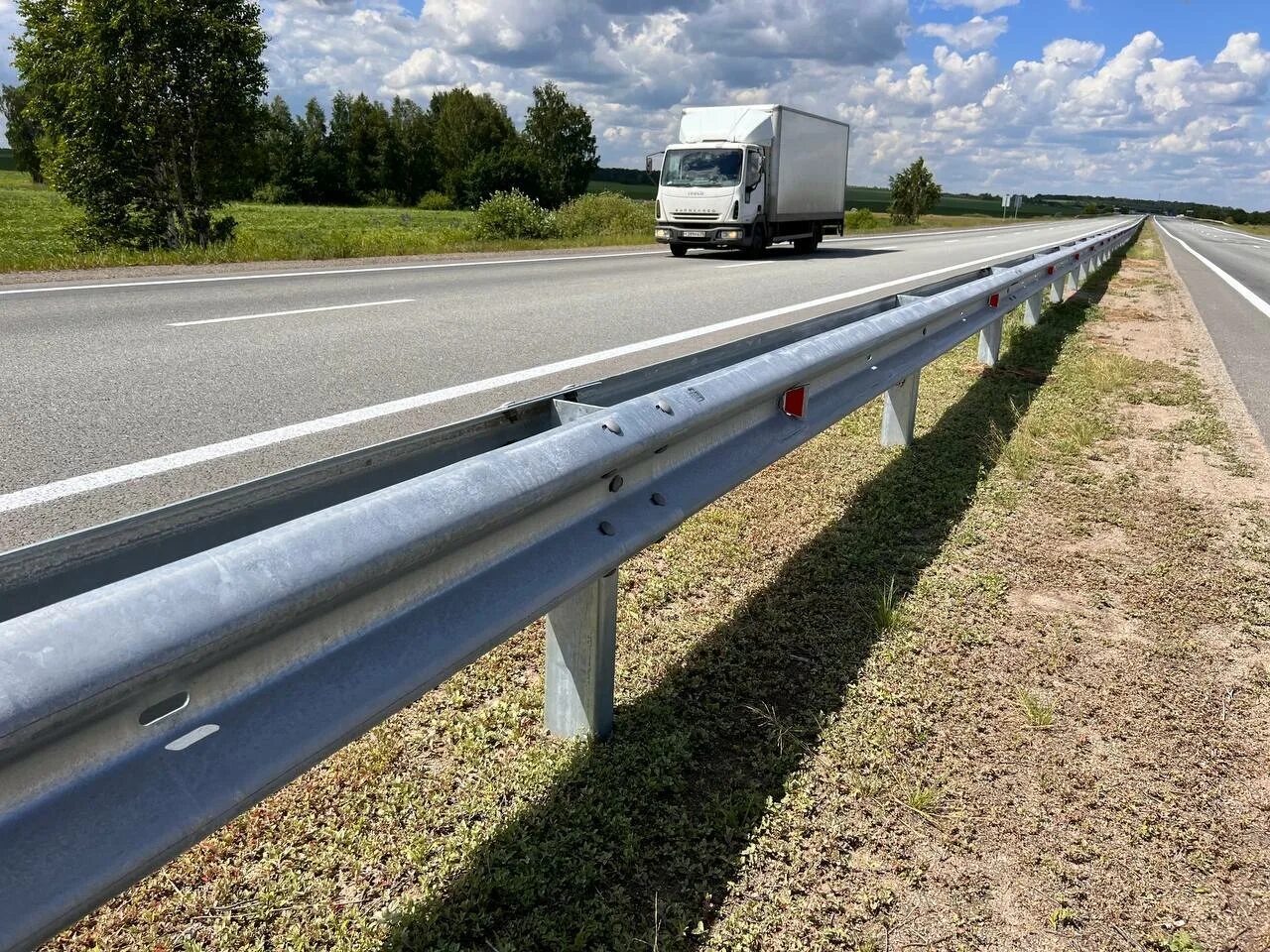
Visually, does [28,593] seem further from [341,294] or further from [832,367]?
[341,294]

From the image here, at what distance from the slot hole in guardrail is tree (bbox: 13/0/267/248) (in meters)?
19.7

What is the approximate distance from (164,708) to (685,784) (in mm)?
1432

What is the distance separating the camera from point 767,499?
4344 millimetres

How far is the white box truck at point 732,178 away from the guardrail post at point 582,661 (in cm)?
2000

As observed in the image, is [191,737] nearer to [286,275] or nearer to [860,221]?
[286,275]

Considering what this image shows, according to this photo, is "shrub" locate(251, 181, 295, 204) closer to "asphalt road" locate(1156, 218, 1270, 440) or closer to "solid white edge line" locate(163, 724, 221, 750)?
"asphalt road" locate(1156, 218, 1270, 440)

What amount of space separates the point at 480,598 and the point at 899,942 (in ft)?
3.55

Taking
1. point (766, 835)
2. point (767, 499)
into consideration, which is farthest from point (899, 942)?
point (767, 499)

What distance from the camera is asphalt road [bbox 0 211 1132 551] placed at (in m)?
4.47

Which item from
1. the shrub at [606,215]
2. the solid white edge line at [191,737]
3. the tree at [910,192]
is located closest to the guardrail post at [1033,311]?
the solid white edge line at [191,737]

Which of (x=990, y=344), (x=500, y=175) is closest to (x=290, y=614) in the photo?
(x=990, y=344)

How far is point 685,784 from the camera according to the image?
236 centimetres

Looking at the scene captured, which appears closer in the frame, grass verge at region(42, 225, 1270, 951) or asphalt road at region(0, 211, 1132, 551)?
grass verge at region(42, 225, 1270, 951)

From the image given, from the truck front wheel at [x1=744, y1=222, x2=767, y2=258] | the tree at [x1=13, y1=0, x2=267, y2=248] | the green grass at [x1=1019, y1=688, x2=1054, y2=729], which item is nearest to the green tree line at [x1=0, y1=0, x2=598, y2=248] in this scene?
the tree at [x1=13, y1=0, x2=267, y2=248]
